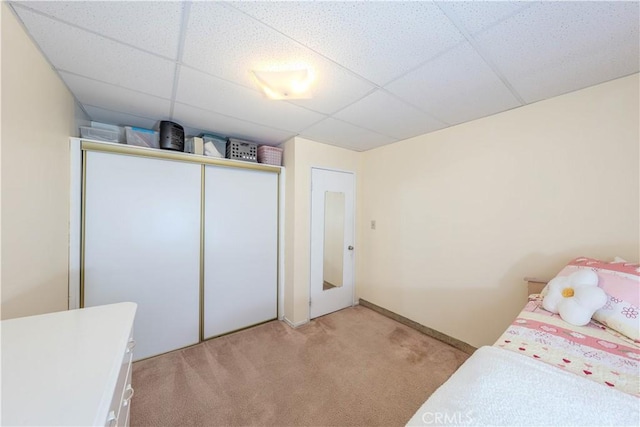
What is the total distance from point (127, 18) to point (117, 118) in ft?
4.65

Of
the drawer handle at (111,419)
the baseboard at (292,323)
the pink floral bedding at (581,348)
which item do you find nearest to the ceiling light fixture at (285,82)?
the drawer handle at (111,419)

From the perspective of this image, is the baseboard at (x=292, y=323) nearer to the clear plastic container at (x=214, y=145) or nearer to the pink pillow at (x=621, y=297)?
the clear plastic container at (x=214, y=145)

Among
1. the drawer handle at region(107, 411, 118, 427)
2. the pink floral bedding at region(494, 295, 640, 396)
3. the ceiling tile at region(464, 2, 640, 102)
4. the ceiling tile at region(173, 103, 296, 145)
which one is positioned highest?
the ceiling tile at region(464, 2, 640, 102)

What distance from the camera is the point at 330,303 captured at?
9.98 feet

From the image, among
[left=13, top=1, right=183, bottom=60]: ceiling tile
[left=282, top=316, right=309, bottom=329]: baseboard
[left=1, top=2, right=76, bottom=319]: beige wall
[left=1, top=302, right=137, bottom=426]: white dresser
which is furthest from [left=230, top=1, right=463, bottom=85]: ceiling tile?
[left=282, top=316, right=309, bottom=329]: baseboard

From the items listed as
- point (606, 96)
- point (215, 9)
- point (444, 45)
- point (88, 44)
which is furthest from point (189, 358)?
point (606, 96)

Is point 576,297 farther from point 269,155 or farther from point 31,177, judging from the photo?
point 31,177

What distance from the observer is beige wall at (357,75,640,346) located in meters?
1.52

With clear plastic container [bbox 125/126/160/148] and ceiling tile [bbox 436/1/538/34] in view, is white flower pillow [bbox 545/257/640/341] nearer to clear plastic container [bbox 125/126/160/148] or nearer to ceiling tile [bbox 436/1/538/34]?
ceiling tile [bbox 436/1/538/34]

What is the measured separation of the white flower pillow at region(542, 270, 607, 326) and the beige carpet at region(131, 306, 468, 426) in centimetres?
104

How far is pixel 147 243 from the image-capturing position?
2.09m

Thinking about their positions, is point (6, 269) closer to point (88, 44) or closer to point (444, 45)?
point (88, 44)

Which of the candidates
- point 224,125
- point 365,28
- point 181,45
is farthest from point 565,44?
point 224,125

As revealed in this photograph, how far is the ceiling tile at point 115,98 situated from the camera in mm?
1556
